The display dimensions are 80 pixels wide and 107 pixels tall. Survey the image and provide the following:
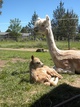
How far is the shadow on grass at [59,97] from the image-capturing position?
4953mm

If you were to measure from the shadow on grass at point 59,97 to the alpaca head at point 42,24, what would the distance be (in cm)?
290

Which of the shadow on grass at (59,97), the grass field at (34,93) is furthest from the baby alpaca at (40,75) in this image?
the shadow on grass at (59,97)

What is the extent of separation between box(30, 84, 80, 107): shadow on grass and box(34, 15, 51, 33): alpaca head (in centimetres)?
290

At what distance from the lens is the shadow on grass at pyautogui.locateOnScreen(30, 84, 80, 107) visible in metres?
4.95

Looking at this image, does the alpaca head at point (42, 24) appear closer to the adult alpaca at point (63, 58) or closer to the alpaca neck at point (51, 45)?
the adult alpaca at point (63, 58)

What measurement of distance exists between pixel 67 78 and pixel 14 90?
1929 mm

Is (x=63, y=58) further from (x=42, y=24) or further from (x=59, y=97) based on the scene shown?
(x=59, y=97)

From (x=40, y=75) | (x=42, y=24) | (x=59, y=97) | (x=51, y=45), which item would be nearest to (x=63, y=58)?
(x=51, y=45)

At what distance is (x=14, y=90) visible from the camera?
6031mm

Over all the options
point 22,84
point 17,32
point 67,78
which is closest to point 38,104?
point 22,84

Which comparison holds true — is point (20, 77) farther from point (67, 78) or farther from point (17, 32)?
point (17, 32)

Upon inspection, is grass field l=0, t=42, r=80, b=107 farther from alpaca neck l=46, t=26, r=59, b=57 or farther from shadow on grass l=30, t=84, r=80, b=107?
alpaca neck l=46, t=26, r=59, b=57

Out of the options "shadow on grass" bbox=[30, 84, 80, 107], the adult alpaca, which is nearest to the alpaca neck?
the adult alpaca

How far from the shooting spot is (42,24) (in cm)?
852
